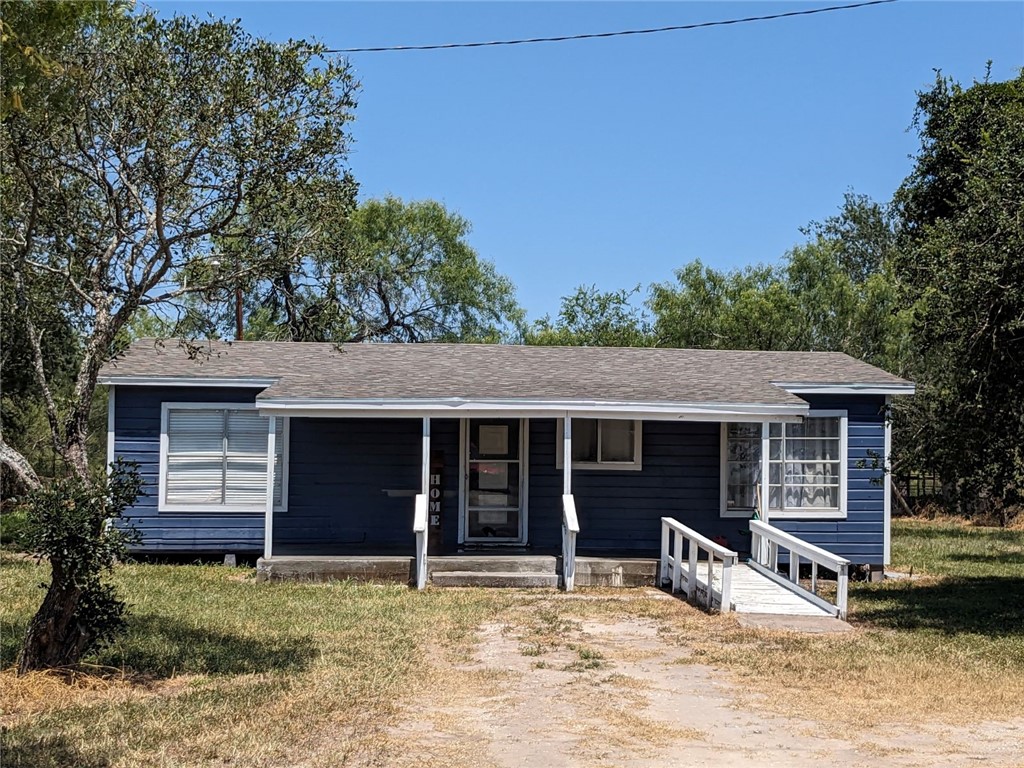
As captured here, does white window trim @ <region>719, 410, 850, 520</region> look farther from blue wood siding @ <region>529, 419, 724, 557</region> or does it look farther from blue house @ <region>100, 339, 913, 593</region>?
blue wood siding @ <region>529, 419, 724, 557</region>

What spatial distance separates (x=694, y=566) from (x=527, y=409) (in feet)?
9.90

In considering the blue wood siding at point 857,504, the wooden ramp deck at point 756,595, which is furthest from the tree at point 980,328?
the blue wood siding at point 857,504

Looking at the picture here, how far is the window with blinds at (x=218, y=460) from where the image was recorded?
1808 centimetres

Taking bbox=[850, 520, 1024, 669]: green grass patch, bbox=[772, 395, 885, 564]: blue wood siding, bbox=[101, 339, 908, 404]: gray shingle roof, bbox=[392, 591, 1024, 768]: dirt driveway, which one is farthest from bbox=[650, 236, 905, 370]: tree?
bbox=[392, 591, 1024, 768]: dirt driveway

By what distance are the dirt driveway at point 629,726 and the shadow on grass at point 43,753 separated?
181cm

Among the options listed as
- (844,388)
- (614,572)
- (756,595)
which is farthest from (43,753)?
(844,388)

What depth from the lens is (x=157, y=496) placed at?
18.0 metres

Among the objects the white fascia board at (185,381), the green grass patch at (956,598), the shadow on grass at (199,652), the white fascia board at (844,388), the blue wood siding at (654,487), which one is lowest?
the green grass patch at (956,598)

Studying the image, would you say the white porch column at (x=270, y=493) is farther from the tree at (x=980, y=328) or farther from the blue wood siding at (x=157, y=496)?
the tree at (x=980, y=328)

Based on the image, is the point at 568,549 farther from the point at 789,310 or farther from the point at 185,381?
the point at 789,310

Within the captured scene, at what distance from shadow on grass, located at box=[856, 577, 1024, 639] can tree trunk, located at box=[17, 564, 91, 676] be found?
8.22 m

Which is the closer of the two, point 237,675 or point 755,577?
point 237,675

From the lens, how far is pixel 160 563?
1820cm

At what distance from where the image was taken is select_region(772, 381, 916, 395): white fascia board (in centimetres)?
1762
